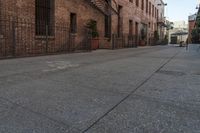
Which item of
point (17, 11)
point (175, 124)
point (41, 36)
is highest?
point (17, 11)

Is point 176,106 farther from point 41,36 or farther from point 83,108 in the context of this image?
point 41,36

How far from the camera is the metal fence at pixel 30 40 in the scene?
1003 cm

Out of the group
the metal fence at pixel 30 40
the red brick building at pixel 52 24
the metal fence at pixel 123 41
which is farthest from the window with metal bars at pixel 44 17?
the metal fence at pixel 123 41

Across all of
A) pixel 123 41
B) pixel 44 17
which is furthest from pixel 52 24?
pixel 123 41

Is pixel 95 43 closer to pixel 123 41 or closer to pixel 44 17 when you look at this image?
pixel 44 17

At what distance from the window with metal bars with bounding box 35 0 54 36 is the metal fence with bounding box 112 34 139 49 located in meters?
7.61

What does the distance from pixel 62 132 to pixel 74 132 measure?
0.12 m

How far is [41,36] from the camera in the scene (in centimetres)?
1199

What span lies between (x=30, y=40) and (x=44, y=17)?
6.11ft

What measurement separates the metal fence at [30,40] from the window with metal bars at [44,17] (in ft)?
0.50

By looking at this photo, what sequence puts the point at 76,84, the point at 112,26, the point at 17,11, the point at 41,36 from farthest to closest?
the point at 112,26 < the point at 41,36 < the point at 17,11 < the point at 76,84

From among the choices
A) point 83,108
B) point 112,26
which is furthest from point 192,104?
point 112,26

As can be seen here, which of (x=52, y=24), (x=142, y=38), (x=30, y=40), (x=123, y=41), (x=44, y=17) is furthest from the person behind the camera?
(x=142, y=38)

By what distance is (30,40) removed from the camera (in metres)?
11.4
